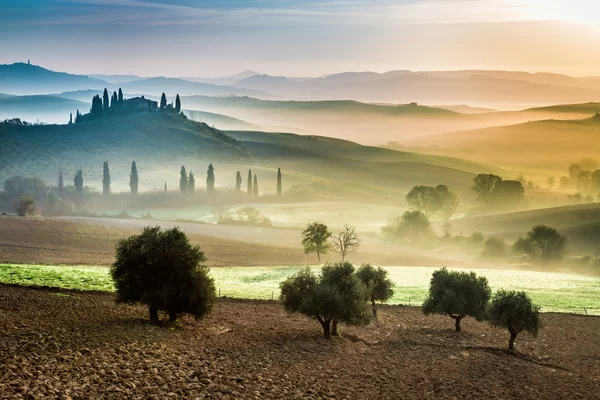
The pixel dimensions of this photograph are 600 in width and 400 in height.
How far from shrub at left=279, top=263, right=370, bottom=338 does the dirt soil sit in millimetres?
2030

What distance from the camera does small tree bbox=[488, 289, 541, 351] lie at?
180 feet

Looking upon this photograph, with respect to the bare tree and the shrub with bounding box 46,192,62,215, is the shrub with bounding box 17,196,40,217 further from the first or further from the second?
the bare tree

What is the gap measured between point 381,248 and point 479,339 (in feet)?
286

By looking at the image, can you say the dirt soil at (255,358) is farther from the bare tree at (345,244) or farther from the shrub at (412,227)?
the shrub at (412,227)

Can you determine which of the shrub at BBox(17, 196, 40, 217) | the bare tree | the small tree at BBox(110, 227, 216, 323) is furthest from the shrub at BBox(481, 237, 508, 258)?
the small tree at BBox(110, 227, 216, 323)

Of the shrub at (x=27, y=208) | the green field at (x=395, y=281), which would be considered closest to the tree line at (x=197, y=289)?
the green field at (x=395, y=281)

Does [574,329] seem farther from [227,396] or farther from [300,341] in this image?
[227,396]

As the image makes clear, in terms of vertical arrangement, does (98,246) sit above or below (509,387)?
above

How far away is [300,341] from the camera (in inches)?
1943

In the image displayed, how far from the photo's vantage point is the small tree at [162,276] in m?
47.0

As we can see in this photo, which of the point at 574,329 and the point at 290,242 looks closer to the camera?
the point at 574,329

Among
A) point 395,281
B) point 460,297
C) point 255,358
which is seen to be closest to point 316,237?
point 395,281

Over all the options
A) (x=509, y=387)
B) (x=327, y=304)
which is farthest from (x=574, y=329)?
(x=327, y=304)

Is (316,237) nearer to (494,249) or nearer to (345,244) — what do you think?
(345,244)
